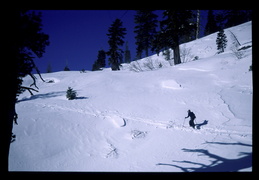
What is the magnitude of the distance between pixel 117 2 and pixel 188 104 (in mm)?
9583

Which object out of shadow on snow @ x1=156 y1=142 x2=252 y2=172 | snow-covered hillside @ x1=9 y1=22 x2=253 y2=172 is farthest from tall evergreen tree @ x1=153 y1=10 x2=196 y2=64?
shadow on snow @ x1=156 y1=142 x2=252 y2=172

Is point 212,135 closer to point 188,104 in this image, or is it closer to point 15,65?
point 188,104

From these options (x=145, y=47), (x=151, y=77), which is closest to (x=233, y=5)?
(x=151, y=77)

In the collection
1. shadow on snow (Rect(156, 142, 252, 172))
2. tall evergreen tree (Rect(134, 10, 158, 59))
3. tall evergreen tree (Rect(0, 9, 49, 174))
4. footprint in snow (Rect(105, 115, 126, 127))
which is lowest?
shadow on snow (Rect(156, 142, 252, 172))

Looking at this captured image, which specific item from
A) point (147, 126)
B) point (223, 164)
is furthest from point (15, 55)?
point (147, 126)

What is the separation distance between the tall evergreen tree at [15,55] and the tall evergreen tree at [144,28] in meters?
25.7

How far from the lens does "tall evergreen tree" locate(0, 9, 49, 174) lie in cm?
198

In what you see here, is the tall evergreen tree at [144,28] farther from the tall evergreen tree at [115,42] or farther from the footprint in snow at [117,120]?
the footprint in snow at [117,120]

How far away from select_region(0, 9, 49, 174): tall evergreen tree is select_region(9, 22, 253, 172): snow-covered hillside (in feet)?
14.1

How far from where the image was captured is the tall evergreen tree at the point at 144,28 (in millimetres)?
26906

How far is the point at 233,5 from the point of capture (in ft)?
5.25

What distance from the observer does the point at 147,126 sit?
845 cm

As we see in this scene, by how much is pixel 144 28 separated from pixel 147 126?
25.5 meters

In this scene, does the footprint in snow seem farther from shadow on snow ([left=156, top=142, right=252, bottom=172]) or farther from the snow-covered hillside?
shadow on snow ([left=156, top=142, right=252, bottom=172])
